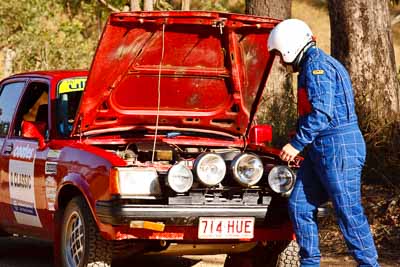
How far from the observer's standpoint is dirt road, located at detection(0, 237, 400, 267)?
9.06 meters

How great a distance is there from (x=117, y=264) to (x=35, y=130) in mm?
1632

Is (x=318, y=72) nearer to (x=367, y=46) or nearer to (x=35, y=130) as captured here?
(x=35, y=130)

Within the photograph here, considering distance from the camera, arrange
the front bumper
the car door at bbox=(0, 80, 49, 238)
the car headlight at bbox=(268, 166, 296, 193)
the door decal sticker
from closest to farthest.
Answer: the front bumper → the car headlight at bbox=(268, 166, 296, 193) → the car door at bbox=(0, 80, 49, 238) → the door decal sticker

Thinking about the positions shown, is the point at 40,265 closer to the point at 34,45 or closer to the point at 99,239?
the point at 99,239

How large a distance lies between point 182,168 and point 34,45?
17980 millimetres

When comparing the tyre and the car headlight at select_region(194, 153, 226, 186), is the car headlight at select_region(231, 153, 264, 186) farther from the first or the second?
the tyre

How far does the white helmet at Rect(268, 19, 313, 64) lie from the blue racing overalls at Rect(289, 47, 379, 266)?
0.29 feet

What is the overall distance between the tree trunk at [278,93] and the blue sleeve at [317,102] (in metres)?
5.48

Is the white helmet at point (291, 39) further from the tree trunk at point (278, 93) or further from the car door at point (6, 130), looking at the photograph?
the tree trunk at point (278, 93)

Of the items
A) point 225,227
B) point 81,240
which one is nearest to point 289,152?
point 225,227

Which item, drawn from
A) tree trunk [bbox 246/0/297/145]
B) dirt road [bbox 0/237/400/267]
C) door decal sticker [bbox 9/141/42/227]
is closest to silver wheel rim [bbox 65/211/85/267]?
door decal sticker [bbox 9/141/42/227]

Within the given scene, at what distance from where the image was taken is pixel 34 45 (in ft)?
79.8

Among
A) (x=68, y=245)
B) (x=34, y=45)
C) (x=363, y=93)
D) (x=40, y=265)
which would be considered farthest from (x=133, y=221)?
(x=34, y=45)

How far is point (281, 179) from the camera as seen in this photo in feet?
24.1
